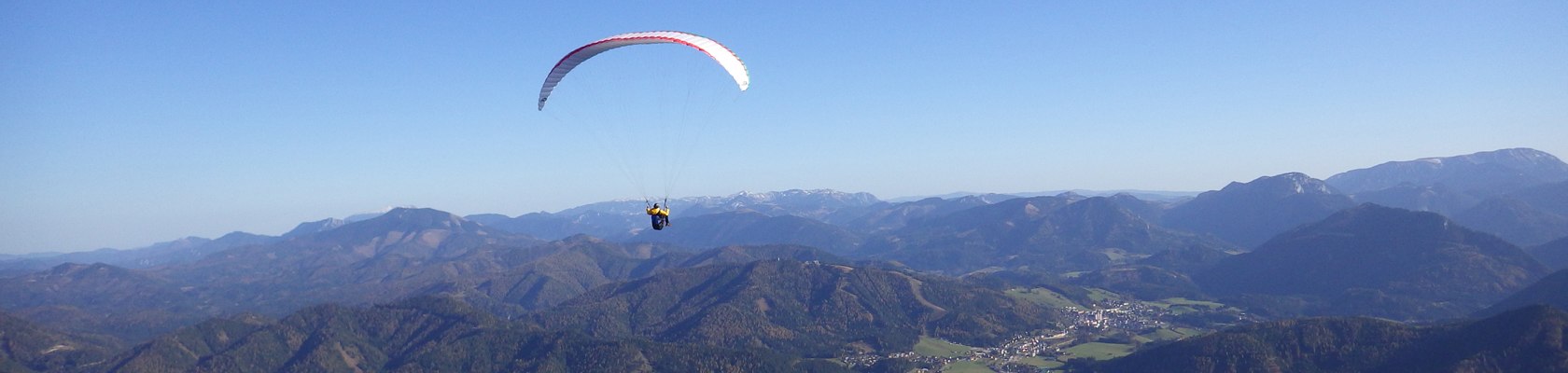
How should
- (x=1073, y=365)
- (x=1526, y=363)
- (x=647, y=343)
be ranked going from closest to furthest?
(x=1526, y=363) → (x=1073, y=365) → (x=647, y=343)

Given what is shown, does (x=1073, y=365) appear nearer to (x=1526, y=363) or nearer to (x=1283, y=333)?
(x=1283, y=333)

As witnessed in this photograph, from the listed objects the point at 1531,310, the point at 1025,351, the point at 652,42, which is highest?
the point at 652,42

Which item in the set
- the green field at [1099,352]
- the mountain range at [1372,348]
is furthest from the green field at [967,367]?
the mountain range at [1372,348]

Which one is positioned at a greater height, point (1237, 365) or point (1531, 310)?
point (1531, 310)

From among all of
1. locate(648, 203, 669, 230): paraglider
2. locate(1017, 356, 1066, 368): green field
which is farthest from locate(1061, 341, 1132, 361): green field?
locate(648, 203, 669, 230): paraglider

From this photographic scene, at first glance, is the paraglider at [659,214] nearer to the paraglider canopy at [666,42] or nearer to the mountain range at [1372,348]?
the paraglider canopy at [666,42]

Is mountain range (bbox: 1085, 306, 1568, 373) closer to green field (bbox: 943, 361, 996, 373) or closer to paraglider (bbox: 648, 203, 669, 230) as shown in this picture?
green field (bbox: 943, 361, 996, 373)

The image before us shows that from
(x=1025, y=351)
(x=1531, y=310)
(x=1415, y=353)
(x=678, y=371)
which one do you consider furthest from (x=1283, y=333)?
(x=678, y=371)

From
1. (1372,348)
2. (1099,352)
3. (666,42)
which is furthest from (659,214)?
(1099,352)
